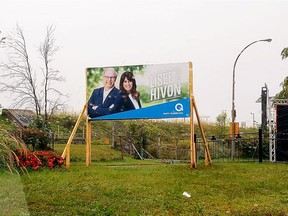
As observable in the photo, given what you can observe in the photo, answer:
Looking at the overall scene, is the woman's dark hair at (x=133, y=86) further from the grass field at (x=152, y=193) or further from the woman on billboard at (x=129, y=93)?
the grass field at (x=152, y=193)

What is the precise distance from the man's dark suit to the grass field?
330cm

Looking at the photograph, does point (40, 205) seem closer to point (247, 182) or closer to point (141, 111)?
point (247, 182)

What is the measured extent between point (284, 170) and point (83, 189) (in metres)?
7.28

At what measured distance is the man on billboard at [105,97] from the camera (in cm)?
1456

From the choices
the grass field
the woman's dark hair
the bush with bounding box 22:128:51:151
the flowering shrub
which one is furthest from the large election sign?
the bush with bounding box 22:128:51:151

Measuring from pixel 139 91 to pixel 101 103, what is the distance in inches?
60.2

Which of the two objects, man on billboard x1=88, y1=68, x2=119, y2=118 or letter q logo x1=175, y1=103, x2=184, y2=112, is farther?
man on billboard x1=88, y1=68, x2=119, y2=118

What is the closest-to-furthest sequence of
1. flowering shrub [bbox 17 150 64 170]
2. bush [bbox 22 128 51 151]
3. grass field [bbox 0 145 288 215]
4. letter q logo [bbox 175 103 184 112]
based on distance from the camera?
grass field [bbox 0 145 288 215], flowering shrub [bbox 17 150 64 170], letter q logo [bbox 175 103 184 112], bush [bbox 22 128 51 151]

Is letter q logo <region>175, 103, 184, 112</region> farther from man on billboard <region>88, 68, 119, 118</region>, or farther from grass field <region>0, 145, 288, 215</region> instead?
grass field <region>0, 145, 288, 215</region>

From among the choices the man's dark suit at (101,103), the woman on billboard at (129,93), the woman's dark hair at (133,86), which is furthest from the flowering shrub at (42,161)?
the woman's dark hair at (133,86)

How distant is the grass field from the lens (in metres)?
6.93

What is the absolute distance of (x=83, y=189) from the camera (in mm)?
8773

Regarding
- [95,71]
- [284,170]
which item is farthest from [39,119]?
[284,170]

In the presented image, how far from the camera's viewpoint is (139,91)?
563 inches
